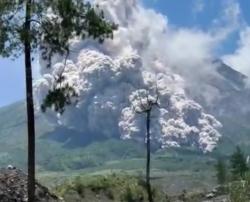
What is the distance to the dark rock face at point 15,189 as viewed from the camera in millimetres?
42750

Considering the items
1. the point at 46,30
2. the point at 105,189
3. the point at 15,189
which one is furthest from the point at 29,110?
the point at 105,189

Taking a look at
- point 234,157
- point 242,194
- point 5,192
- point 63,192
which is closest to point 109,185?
point 63,192

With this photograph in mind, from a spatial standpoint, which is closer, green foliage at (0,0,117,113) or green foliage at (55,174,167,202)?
green foliage at (0,0,117,113)

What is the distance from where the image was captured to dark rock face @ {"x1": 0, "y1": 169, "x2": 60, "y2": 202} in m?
42.8

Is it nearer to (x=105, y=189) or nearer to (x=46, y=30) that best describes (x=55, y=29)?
(x=46, y=30)

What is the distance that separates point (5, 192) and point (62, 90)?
13.3 meters

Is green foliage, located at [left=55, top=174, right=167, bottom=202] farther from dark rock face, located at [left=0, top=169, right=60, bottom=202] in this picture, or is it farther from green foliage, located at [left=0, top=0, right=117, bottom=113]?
green foliage, located at [left=0, top=0, right=117, bottom=113]

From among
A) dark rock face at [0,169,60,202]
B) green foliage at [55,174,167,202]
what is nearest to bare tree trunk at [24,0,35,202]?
dark rock face at [0,169,60,202]

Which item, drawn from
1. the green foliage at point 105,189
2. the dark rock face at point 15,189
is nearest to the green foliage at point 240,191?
the dark rock face at point 15,189

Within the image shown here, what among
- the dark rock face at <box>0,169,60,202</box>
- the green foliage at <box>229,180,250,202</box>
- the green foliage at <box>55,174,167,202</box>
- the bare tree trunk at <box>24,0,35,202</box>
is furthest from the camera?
the green foliage at <box>55,174,167,202</box>

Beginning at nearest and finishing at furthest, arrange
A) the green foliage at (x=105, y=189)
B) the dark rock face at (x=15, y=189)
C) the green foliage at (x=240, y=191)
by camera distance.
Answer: the green foliage at (x=240, y=191) → the dark rock face at (x=15, y=189) → the green foliage at (x=105, y=189)

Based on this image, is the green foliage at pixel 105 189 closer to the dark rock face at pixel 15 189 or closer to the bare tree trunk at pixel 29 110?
the dark rock face at pixel 15 189

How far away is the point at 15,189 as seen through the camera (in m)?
44.8

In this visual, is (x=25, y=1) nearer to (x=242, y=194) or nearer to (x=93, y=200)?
(x=242, y=194)
